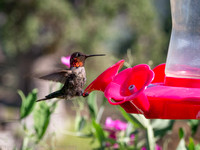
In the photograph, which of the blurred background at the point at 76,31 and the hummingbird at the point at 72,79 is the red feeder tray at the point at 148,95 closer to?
the hummingbird at the point at 72,79

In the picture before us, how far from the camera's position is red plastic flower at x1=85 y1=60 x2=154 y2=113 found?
123 cm

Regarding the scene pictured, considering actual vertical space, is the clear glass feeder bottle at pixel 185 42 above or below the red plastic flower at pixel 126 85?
above

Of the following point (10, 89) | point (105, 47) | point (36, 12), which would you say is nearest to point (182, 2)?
point (36, 12)

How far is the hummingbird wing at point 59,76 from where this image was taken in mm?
1803

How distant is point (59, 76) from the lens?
6.12 ft

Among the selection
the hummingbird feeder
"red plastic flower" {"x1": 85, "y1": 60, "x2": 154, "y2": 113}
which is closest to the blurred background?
the hummingbird feeder

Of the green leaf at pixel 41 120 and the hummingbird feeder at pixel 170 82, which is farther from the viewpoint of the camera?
the green leaf at pixel 41 120

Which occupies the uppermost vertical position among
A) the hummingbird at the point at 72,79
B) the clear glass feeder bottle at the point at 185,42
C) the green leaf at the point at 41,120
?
the clear glass feeder bottle at the point at 185,42

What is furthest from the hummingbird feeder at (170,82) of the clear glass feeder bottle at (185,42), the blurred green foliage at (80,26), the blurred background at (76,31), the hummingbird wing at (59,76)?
the blurred green foliage at (80,26)

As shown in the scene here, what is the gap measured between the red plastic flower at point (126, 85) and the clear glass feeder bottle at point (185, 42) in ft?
0.65

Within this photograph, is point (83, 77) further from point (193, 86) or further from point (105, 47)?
point (105, 47)

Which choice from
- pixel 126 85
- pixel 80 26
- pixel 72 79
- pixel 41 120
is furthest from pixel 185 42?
pixel 80 26

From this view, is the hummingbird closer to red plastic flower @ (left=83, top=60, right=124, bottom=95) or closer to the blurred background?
red plastic flower @ (left=83, top=60, right=124, bottom=95)

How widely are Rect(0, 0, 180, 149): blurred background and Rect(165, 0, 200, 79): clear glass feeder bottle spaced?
597 centimetres
